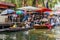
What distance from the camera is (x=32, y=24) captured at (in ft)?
88.7

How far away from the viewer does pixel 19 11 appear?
28219 mm

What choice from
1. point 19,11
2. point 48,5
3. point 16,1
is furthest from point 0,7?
point 48,5

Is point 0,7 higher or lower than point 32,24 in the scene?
higher

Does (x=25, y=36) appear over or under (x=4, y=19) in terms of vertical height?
under

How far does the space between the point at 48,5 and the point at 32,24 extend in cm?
1159

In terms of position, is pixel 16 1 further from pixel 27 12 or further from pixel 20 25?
pixel 20 25

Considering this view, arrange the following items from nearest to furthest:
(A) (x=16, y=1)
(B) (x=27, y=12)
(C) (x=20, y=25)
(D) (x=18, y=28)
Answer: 1. (D) (x=18, y=28)
2. (C) (x=20, y=25)
3. (B) (x=27, y=12)
4. (A) (x=16, y=1)

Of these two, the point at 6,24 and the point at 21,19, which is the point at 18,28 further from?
the point at 21,19

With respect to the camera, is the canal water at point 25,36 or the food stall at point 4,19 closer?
the canal water at point 25,36

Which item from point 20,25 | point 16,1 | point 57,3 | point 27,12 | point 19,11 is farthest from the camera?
point 57,3

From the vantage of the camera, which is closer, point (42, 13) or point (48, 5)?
point (42, 13)

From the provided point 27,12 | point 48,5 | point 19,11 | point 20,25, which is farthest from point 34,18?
point 48,5

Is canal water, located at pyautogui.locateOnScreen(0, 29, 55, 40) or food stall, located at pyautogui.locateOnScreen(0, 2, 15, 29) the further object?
food stall, located at pyautogui.locateOnScreen(0, 2, 15, 29)

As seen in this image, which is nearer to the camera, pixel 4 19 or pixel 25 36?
pixel 25 36
